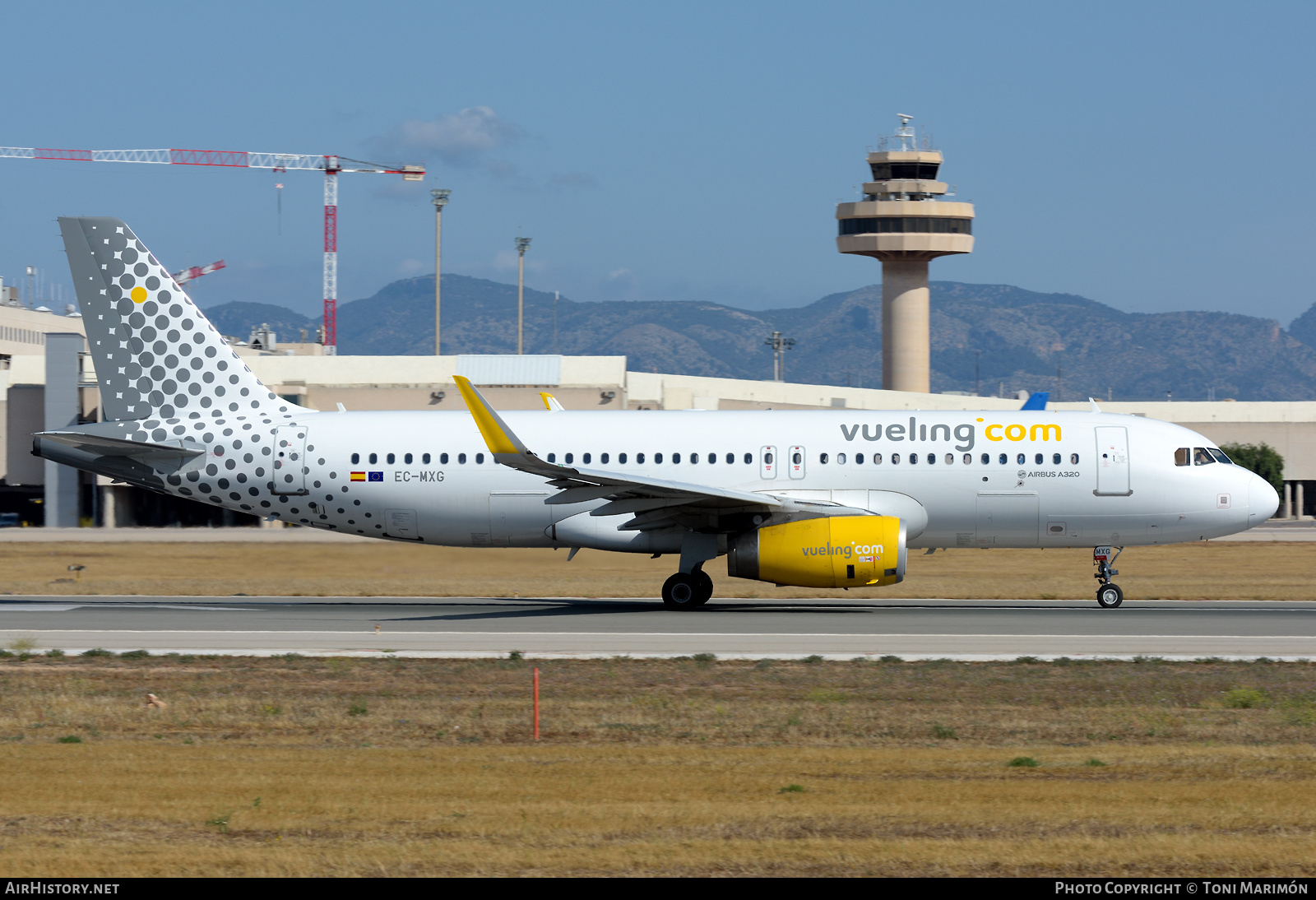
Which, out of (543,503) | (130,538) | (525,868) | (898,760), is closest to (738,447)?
(543,503)

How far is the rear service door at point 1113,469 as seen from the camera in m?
27.3

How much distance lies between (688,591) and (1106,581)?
8675 mm

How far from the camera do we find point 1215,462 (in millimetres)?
27953

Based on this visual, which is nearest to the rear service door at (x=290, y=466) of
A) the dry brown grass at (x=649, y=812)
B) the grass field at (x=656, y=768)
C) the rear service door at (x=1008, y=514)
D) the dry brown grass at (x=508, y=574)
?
the dry brown grass at (x=508, y=574)

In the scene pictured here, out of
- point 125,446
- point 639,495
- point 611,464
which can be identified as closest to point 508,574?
point 611,464

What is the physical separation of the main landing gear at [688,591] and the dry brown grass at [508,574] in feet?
10.6

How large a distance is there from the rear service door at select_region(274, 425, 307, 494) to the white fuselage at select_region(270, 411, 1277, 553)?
15cm

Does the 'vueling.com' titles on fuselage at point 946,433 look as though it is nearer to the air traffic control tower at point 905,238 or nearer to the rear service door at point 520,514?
the rear service door at point 520,514

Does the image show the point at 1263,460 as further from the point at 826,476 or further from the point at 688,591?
the point at 688,591

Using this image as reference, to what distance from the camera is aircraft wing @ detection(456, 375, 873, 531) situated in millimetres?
24344

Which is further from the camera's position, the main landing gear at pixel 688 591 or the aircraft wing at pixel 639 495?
the main landing gear at pixel 688 591

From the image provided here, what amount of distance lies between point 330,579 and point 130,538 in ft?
65.4

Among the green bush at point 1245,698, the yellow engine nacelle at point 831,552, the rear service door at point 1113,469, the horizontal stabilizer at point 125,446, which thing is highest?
the horizontal stabilizer at point 125,446

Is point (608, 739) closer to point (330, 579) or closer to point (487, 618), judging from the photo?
point (487, 618)
